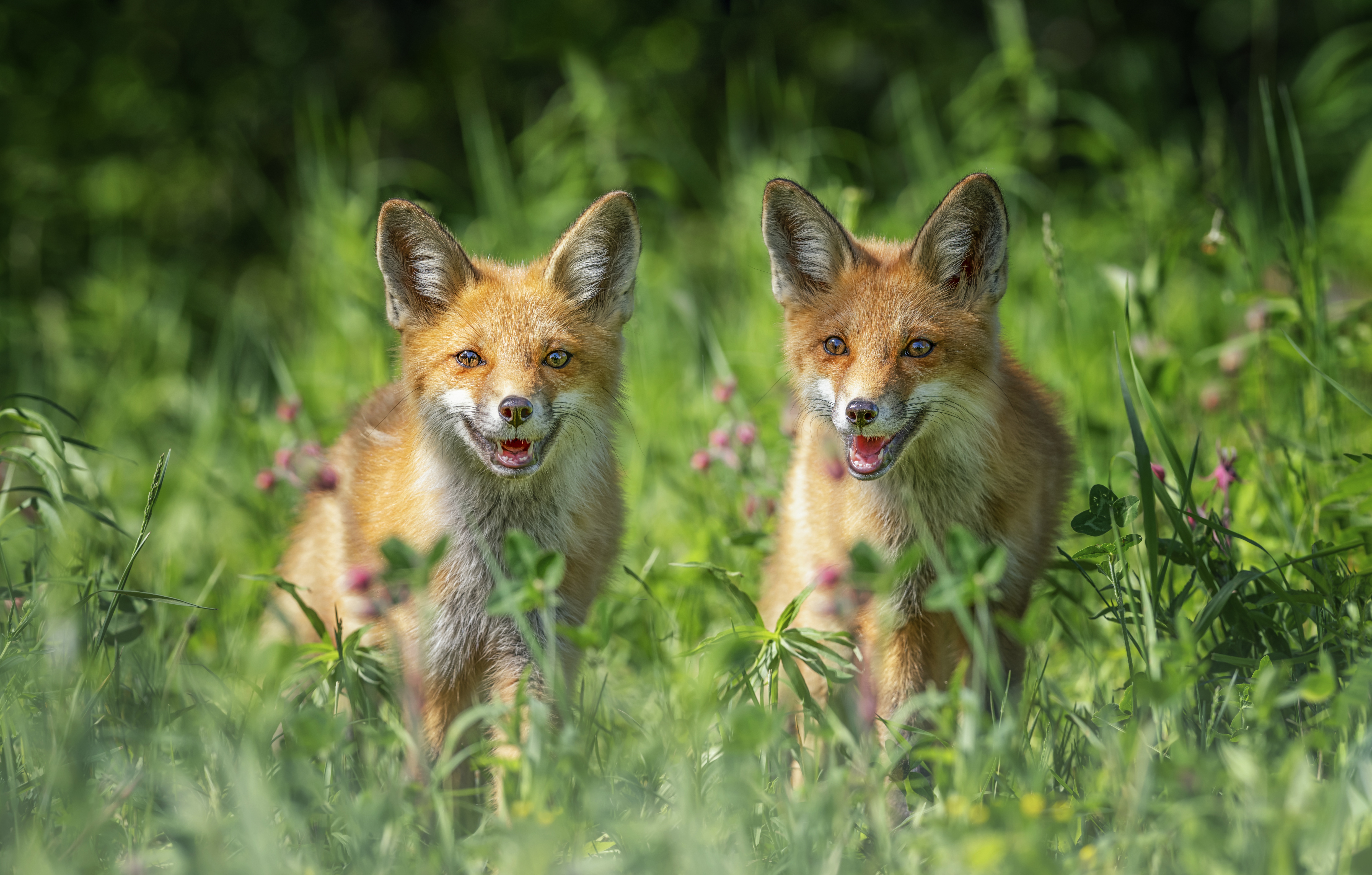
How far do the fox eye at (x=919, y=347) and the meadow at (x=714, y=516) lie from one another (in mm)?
505

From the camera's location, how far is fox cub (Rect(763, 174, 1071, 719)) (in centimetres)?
321

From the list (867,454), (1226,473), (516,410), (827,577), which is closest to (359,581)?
(516,410)

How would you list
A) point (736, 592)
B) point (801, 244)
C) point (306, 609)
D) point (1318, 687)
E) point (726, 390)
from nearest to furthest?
point (1318, 687), point (306, 609), point (736, 592), point (801, 244), point (726, 390)

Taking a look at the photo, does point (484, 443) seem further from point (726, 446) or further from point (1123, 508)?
point (1123, 508)

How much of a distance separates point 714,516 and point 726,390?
53cm

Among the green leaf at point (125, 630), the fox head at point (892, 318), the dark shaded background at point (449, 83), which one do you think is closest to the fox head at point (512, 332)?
the fox head at point (892, 318)

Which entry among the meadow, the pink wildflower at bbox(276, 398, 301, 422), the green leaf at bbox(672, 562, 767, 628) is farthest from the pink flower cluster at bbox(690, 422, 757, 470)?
the pink wildflower at bbox(276, 398, 301, 422)

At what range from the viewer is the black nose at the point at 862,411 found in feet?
10.0

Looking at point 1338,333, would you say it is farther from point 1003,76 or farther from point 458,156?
point 458,156

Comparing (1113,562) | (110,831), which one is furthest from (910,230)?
(110,831)

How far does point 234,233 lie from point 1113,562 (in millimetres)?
7887

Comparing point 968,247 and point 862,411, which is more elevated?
point 968,247

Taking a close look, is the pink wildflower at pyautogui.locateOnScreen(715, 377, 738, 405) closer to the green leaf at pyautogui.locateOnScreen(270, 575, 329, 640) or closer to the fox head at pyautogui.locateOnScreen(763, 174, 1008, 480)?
the fox head at pyautogui.locateOnScreen(763, 174, 1008, 480)

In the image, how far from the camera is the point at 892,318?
324 cm
